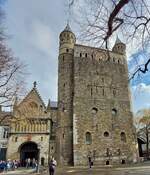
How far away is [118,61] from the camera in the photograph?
41562mm

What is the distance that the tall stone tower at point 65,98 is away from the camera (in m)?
33.7

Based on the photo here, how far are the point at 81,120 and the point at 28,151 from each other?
31.6ft

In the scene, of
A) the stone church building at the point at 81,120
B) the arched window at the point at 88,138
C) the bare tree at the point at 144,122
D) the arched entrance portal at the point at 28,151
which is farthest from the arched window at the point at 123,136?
the arched entrance portal at the point at 28,151

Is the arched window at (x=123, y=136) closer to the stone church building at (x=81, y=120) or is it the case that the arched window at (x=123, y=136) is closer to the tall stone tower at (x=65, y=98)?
the stone church building at (x=81, y=120)

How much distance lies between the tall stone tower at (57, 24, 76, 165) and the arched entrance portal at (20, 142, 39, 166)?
4.66 meters

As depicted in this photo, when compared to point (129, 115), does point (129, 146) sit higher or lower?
lower

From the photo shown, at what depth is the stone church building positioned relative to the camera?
112ft

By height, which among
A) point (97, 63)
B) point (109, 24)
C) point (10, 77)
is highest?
point (97, 63)

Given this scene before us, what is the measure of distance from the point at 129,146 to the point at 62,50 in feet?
61.3

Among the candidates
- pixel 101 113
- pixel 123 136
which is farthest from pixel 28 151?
pixel 123 136

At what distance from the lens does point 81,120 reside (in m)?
35.0

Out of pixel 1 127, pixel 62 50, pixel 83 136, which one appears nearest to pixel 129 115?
pixel 83 136

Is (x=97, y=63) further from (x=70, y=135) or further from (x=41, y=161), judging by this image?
(x=41, y=161)

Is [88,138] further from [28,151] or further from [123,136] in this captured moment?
[28,151]
